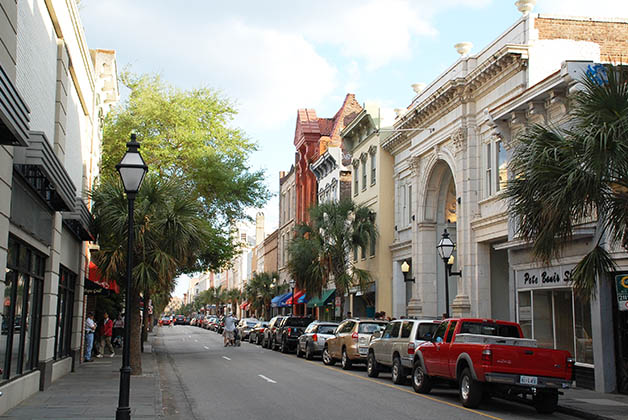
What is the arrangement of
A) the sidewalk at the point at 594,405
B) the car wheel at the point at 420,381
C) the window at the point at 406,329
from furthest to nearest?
the window at the point at 406,329 < the car wheel at the point at 420,381 < the sidewalk at the point at 594,405

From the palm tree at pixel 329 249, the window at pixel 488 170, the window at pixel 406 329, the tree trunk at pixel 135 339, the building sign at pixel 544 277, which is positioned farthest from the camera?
the palm tree at pixel 329 249

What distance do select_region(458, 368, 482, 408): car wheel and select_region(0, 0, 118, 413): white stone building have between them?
8.59 metres

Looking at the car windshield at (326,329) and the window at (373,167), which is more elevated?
the window at (373,167)

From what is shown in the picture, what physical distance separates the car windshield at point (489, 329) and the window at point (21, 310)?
9.11m

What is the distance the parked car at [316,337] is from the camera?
29547mm

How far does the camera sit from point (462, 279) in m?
28.1

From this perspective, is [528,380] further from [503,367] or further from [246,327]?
[246,327]

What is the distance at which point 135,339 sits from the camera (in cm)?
2133

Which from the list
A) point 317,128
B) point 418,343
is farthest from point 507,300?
point 317,128

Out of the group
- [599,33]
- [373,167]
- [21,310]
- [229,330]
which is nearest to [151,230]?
[21,310]

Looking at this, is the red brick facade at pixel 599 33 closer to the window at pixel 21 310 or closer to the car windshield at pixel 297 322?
the car windshield at pixel 297 322

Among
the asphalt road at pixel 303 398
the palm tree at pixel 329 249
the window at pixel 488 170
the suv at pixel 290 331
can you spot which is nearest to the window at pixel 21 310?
the asphalt road at pixel 303 398

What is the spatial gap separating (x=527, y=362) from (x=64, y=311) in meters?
13.1

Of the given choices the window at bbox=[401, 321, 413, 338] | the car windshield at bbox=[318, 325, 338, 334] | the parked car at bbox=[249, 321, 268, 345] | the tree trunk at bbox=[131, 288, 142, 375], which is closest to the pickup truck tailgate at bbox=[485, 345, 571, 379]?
the window at bbox=[401, 321, 413, 338]
